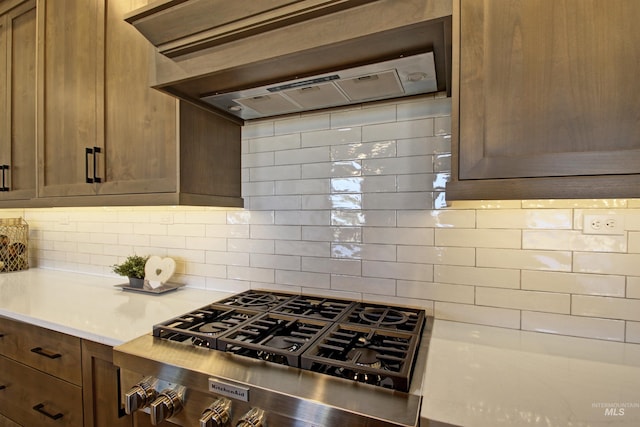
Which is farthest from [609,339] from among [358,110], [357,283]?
[358,110]

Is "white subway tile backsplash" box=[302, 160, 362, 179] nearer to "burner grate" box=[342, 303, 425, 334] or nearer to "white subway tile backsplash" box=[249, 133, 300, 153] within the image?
"white subway tile backsplash" box=[249, 133, 300, 153]

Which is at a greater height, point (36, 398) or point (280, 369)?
point (280, 369)

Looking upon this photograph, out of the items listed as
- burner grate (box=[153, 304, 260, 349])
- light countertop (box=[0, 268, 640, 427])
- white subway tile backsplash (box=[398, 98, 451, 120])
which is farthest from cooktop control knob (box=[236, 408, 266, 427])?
white subway tile backsplash (box=[398, 98, 451, 120])

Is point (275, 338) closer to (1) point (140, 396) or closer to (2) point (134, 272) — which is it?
(1) point (140, 396)

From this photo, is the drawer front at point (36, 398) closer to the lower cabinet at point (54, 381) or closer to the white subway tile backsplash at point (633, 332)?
the lower cabinet at point (54, 381)

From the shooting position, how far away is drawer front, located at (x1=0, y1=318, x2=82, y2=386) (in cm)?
118

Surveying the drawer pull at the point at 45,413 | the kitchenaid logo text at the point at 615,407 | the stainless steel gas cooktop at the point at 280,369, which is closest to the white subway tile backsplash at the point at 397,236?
the stainless steel gas cooktop at the point at 280,369

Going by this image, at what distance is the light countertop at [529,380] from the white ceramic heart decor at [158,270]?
4.44 feet

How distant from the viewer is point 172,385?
2.94 feet

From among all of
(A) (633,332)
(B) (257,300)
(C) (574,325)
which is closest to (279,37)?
(B) (257,300)

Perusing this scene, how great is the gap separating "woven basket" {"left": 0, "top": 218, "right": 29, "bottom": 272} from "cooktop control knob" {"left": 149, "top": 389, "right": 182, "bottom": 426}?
2228mm

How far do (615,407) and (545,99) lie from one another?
0.71m

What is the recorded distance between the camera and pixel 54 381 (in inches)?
48.8

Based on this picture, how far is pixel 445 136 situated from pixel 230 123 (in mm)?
1005
